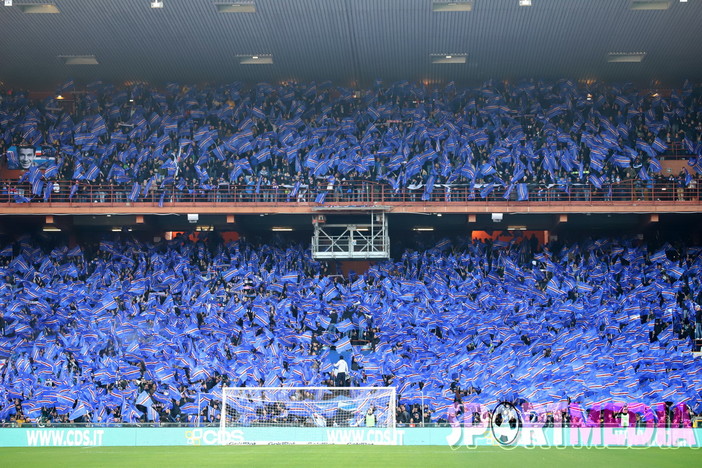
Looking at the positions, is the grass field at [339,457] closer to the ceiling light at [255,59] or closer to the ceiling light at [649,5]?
the ceiling light at [649,5]

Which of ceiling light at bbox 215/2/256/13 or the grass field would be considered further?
ceiling light at bbox 215/2/256/13

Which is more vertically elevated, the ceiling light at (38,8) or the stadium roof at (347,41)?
the ceiling light at (38,8)

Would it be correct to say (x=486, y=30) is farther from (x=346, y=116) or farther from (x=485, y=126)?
(x=346, y=116)

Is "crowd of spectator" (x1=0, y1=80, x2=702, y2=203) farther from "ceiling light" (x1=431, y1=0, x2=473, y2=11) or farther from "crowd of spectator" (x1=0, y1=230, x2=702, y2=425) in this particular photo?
"ceiling light" (x1=431, y1=0, x2=473, y2=11)

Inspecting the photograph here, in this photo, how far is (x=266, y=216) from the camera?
34.2m

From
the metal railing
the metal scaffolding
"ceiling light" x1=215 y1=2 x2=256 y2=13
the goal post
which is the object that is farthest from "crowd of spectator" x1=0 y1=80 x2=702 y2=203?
the goal post

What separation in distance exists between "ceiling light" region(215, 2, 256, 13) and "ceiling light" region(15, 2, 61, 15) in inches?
197

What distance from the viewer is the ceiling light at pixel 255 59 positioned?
34281mm

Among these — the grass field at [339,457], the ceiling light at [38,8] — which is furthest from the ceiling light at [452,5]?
the grass field at [339,457]

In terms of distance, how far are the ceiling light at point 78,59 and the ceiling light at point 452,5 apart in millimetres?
12679

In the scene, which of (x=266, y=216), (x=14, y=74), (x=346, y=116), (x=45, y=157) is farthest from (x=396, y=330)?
(x=14, y=74)

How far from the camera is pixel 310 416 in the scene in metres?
26.3

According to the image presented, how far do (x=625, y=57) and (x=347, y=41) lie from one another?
382 inches

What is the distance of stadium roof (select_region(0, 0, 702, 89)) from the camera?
29.8m
